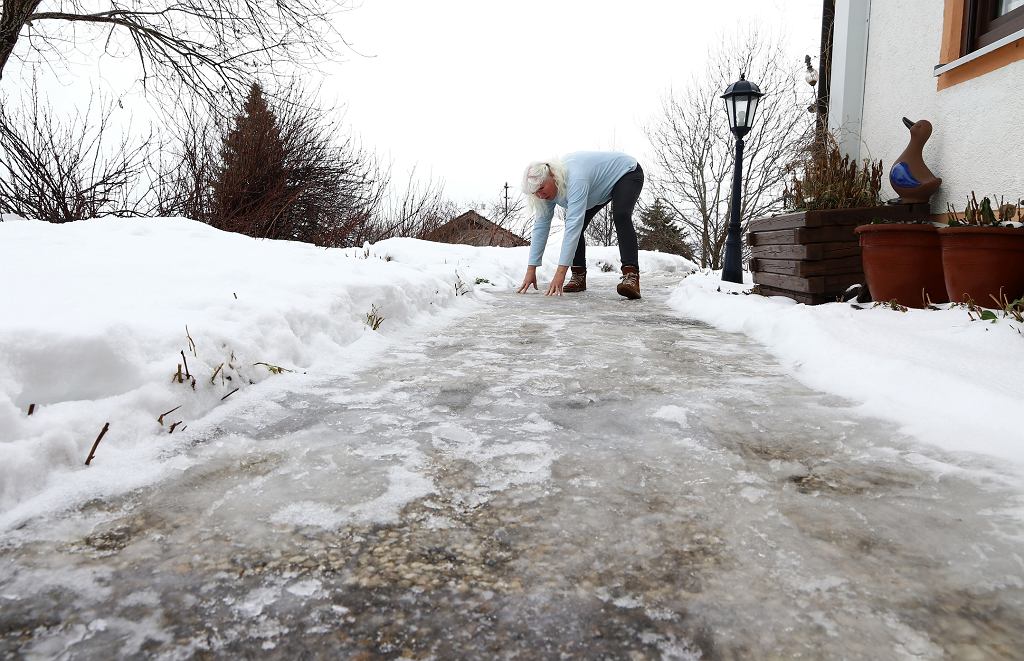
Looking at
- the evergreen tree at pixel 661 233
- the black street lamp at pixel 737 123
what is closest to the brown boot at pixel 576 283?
the black street lamp at pixel 737 123

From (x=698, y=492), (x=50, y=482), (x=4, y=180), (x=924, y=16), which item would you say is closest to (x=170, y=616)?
(x=50, y=482)

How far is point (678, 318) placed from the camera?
397 centimetres

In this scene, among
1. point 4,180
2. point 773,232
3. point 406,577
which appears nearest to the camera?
point 406,577

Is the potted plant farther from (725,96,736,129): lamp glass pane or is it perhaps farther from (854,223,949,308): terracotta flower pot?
(725,96,736,129): lamp glass pane

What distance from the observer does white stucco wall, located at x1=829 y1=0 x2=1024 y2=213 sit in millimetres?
3283

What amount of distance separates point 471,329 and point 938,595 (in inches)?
110

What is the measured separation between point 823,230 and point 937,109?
1009mm

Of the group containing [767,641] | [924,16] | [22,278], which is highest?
[924,16]

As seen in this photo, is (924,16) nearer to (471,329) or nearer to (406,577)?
(471,329)

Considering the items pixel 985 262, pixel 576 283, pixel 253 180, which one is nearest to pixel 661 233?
pixel 253 180

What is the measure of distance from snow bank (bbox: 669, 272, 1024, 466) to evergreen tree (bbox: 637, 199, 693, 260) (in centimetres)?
2020

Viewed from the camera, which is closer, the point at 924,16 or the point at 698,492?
the point at 698,492

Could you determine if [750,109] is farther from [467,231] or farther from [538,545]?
[467,231]

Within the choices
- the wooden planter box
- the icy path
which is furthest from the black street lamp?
the icy path
